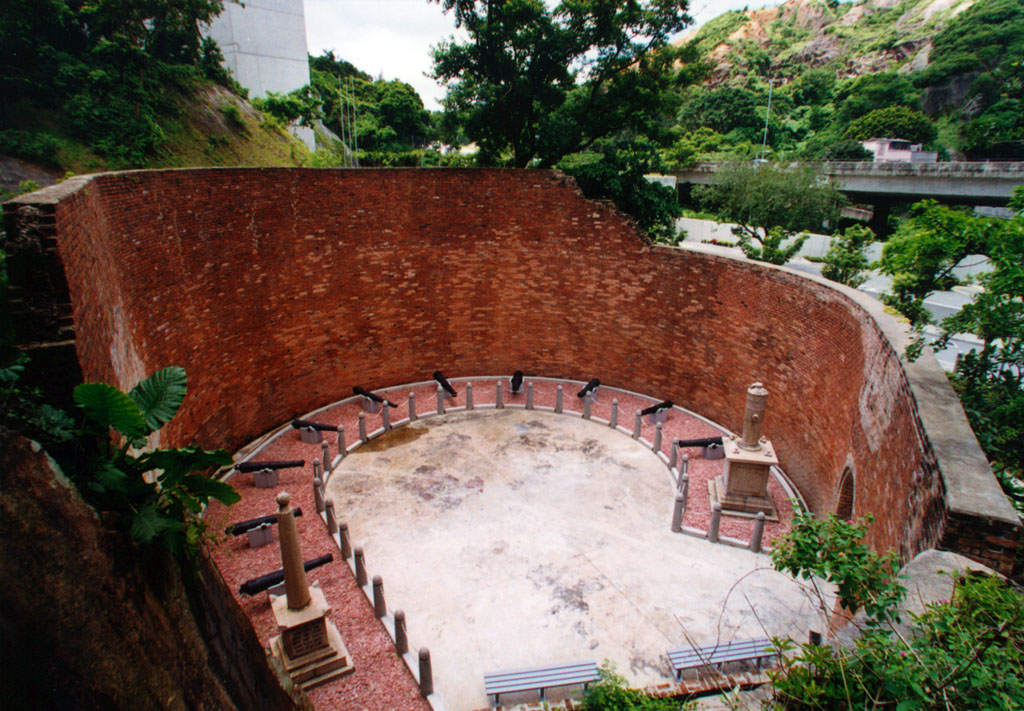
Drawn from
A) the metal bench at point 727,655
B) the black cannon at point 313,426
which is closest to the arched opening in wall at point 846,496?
the metal bench at point 727,655

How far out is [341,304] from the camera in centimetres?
1295

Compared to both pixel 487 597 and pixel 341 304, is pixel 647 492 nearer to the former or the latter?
pixel 487 597

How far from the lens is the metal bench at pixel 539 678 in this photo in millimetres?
Answer: 6035

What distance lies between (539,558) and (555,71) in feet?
40.0

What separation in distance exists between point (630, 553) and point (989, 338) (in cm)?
545

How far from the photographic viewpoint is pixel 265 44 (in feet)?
82.5

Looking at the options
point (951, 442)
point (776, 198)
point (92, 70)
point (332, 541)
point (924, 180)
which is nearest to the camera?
point (951, 442)

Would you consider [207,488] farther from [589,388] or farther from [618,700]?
[589,388]

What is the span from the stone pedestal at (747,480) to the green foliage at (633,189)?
6.17 metres

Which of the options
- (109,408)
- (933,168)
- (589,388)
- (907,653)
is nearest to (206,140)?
(589,388)

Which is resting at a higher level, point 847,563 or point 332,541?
point 847,563

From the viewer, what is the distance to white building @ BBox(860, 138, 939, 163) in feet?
113

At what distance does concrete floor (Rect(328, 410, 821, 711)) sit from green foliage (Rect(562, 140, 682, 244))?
5.40 metres

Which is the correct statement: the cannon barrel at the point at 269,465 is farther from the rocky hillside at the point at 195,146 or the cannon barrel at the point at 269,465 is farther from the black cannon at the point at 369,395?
the rocky hillside at the point at 195,146
